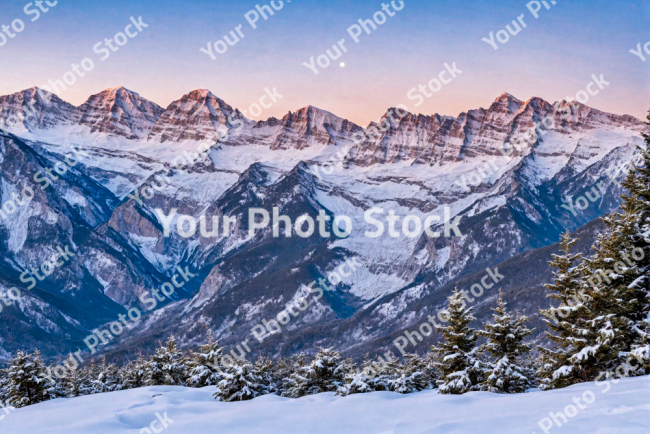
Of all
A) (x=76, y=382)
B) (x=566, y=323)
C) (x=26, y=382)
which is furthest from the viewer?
(x=76, y=382)

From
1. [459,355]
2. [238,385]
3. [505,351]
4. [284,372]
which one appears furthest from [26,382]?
[505,351]

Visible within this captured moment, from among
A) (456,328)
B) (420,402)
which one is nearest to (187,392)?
(420,402)

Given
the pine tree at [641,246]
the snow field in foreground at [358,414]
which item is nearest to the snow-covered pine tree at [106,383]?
the snow field in foreground at [358,414]

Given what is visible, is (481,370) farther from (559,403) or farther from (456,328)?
(559,403)

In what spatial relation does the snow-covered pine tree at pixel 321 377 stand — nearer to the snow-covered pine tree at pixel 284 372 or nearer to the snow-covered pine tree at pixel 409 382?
the snow-covered pine tree at pixel 409 382

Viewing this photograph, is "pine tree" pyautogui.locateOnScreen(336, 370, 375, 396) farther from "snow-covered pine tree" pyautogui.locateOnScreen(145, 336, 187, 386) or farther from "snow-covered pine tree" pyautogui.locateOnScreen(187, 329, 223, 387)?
"snow-covered pine tree" pyautogui.locateOnScreen(145, 336, 187, 386)

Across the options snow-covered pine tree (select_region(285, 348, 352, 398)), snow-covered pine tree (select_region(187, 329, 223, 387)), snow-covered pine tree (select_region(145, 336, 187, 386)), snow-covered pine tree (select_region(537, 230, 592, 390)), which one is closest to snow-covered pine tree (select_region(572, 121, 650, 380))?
snow-covered pine tree (select_region(537, 230, 592, 390))

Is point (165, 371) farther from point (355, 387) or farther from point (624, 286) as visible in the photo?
point (624, 286)

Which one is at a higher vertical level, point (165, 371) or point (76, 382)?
point (76, 382)
